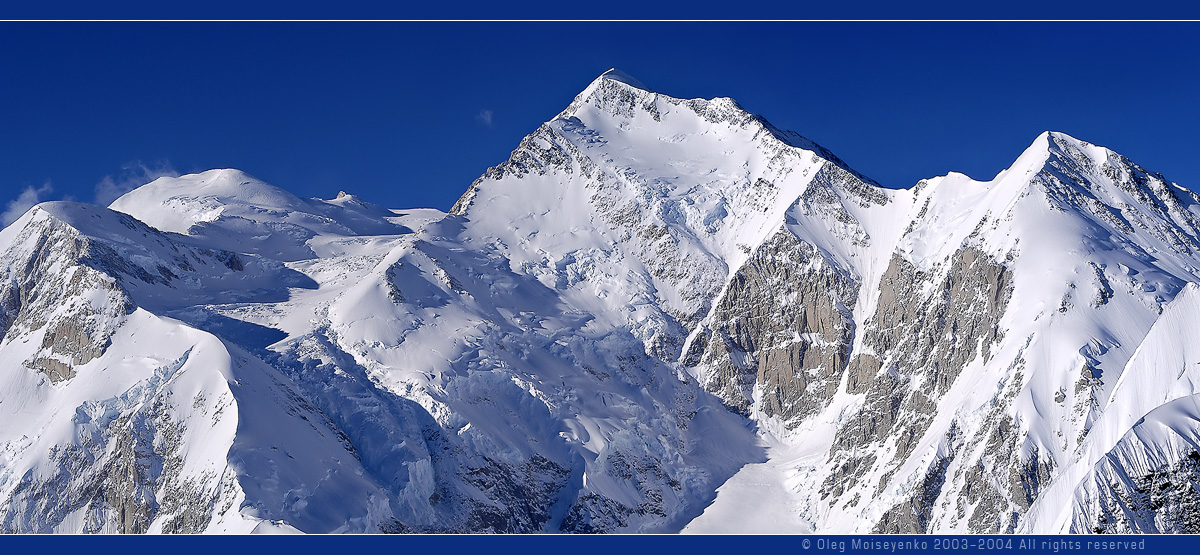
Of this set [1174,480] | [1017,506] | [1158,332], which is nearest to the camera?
[1174,480]

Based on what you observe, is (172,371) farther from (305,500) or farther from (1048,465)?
(1048,465)

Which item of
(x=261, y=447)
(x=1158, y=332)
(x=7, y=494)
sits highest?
(x=1158, y=332)

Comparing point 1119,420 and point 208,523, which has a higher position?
point 1119,420

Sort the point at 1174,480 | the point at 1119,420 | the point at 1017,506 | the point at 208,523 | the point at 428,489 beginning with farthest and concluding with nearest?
the point at 428,489
the point at 1017,506
the point at 208,523
the point at 1119,420
the point at 1174,480

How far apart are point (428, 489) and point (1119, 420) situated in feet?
462

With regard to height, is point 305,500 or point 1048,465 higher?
point 1048,465

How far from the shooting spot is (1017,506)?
180 meters

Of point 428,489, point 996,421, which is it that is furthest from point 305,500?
point 996,421

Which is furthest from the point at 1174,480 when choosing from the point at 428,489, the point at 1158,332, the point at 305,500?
the point at 428,489

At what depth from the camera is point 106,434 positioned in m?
189

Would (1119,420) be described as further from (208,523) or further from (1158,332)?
(208,523)

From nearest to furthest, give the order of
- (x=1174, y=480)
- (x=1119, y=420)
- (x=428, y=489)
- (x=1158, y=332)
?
1. (x=1174, y=480)
2. (x=1119, y=420)
3. (x=1158, y=332)
4. (x=428, y=489)

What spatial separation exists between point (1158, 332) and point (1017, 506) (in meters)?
113

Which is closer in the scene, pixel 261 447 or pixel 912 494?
pixel 261 447
